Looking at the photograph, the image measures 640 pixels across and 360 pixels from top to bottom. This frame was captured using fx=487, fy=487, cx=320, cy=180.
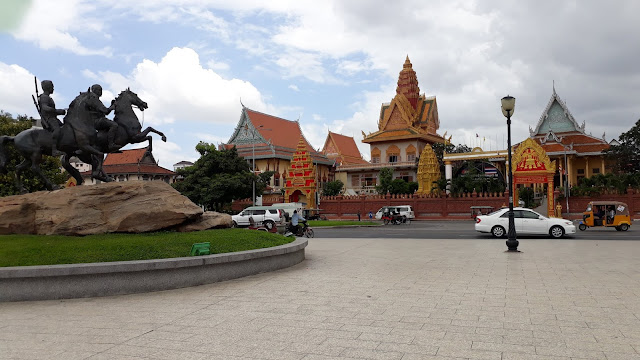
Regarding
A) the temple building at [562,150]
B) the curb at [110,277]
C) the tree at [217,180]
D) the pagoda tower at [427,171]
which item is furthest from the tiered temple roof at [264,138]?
the curb at [110,277]

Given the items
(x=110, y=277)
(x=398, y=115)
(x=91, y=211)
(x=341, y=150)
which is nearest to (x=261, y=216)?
(x=91, y=211)

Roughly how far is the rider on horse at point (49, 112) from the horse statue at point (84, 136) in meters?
→ 0.11

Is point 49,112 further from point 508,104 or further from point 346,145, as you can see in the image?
point 346,145

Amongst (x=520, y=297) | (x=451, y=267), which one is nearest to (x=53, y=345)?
(x=520, y=297)

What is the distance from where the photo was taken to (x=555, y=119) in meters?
55.3

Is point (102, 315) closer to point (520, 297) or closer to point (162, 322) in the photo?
point (162, 322)

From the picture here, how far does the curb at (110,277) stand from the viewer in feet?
24.7

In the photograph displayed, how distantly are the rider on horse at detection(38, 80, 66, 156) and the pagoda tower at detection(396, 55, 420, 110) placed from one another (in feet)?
193

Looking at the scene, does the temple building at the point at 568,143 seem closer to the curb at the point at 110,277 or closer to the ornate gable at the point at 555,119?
the ornate gable at the point at 555,119

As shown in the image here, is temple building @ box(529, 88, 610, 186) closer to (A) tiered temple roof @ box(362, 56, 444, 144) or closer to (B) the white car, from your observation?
(A) tiered temple roof @ box(362, 56, 444, 144)

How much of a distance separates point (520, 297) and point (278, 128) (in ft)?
203

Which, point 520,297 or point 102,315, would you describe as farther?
point 520,297

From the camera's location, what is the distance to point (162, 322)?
19.6 ft

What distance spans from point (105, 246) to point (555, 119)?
2216 inches
